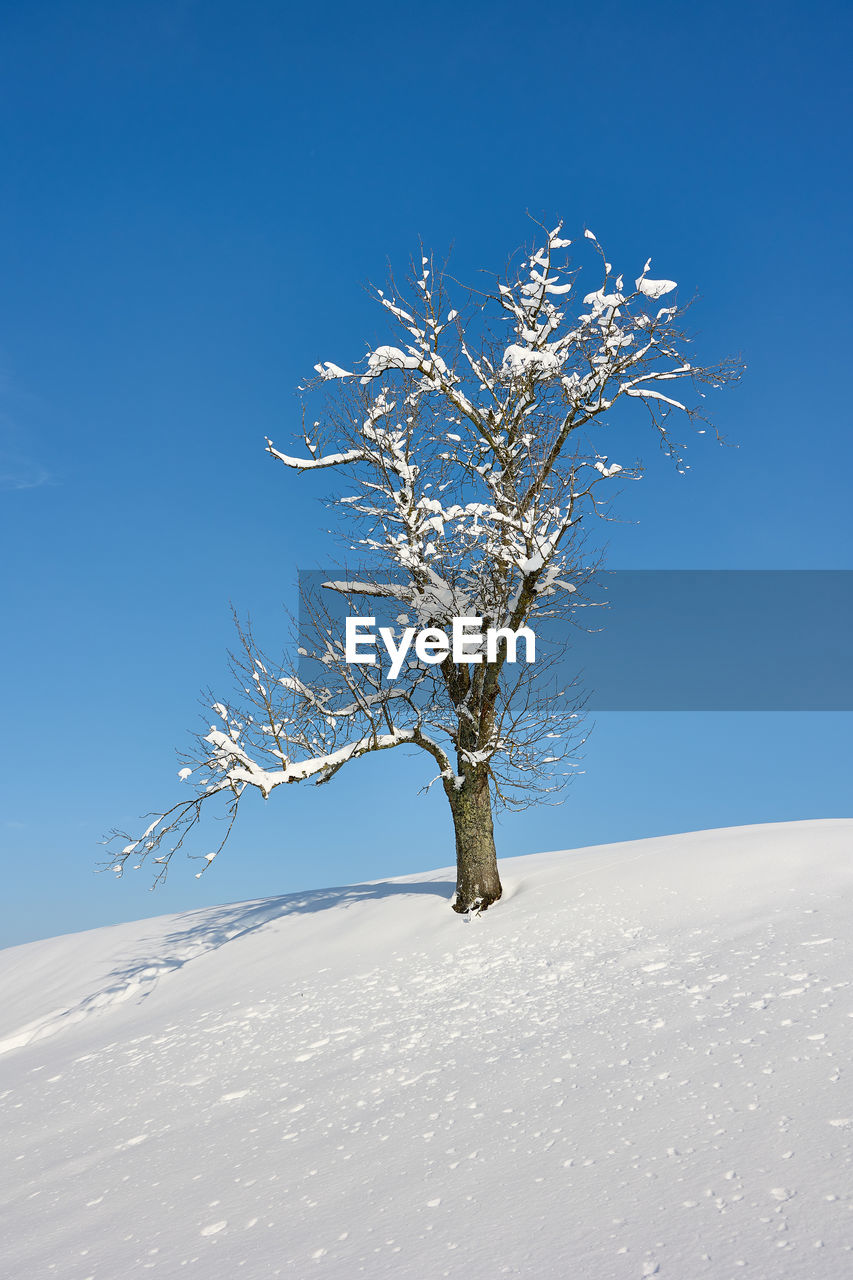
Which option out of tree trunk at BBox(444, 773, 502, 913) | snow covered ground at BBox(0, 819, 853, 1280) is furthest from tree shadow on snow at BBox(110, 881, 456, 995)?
snow covered ground at BBox(0, 819, 853, 1280)

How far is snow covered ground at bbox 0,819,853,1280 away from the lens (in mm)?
3422

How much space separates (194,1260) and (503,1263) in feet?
5.08

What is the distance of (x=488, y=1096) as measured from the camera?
16.1 ft

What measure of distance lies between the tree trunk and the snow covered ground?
334 millimetres

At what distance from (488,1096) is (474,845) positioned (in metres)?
5.12

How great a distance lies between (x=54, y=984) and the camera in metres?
12.5

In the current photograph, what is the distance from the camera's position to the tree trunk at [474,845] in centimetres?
989

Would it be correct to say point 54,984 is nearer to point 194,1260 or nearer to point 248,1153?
point 248,1153

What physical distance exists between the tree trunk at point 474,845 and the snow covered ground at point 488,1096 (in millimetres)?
334

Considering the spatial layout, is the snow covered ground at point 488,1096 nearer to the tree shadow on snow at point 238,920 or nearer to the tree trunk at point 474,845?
the tree trunk at point 474,845

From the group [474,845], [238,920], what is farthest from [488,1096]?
[238,920]

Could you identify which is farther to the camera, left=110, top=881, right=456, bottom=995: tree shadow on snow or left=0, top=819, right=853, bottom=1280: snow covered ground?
left=110, top=881, right=456, bottom=995: tree shadow on snow

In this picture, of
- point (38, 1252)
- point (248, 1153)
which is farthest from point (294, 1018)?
point (38, 1252)

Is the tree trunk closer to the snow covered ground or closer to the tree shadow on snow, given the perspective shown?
the snow covered ground
